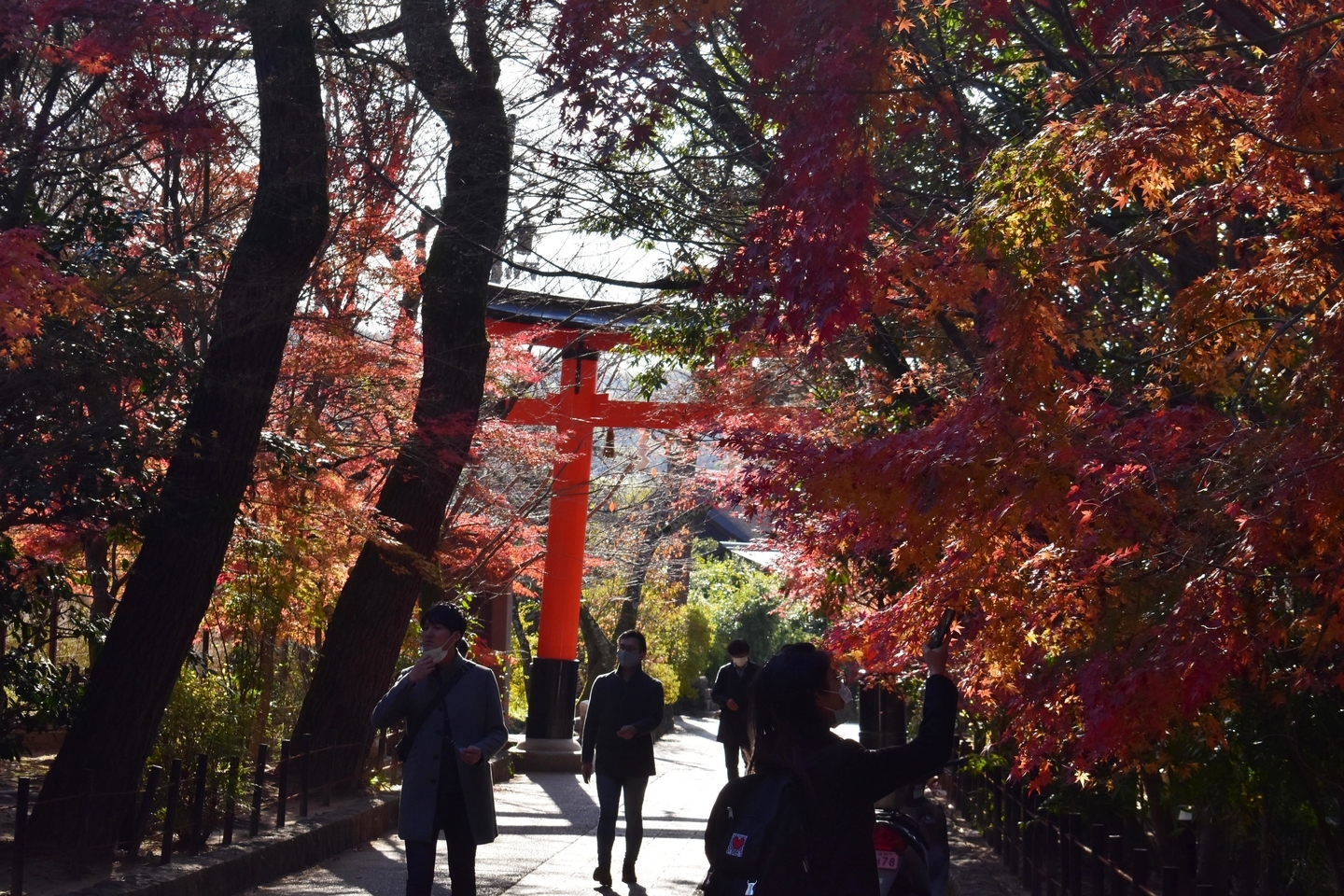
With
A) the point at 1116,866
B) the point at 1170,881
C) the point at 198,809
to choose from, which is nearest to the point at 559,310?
the point at 198,809

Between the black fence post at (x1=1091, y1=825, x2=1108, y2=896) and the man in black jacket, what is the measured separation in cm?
350

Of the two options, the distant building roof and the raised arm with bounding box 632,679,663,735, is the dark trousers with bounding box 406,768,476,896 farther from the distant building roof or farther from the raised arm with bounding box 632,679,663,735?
the distant building roof

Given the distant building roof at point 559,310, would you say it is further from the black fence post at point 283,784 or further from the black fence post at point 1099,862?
the black fence post at point 1099,862

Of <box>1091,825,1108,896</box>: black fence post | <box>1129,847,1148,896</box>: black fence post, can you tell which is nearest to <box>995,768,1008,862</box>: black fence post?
<box>1091,825,1108,896</box>: black fence post

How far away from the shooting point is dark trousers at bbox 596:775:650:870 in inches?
390

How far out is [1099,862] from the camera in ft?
24.0

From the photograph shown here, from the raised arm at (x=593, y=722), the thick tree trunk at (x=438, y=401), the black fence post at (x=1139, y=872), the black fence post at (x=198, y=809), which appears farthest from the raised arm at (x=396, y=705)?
the thick tree trunk at (x=438, y=401)

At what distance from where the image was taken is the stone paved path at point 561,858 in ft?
32.6

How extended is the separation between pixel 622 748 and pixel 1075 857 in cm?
342

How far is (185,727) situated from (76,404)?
3253 mm

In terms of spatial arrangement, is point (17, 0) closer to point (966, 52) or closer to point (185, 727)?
point (185, 727)

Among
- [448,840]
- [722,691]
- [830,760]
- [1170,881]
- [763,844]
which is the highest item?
[830,760]

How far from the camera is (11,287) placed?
6.85 m

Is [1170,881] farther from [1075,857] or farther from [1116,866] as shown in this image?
[1075,857]
